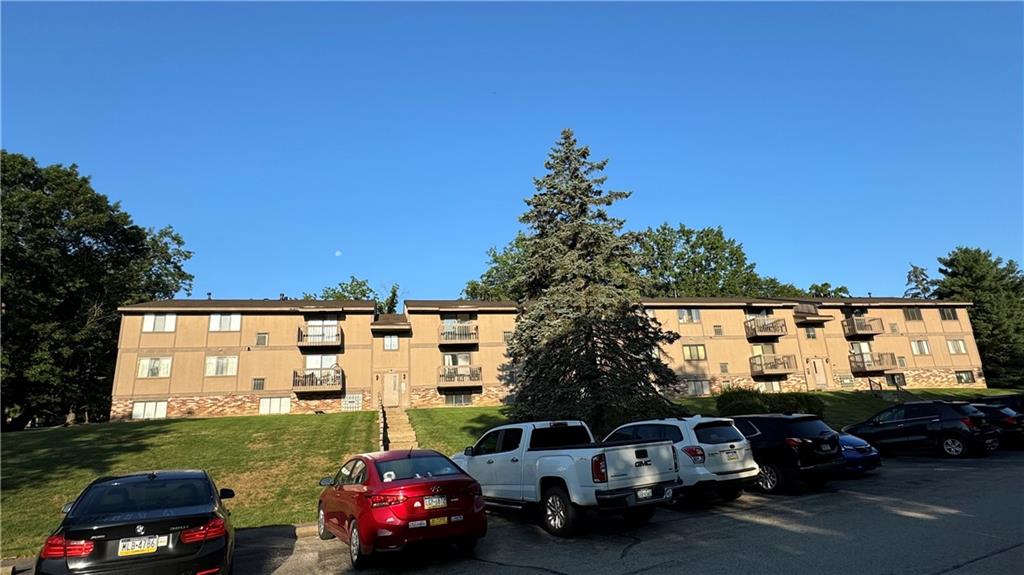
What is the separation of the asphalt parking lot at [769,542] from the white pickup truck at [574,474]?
481mm

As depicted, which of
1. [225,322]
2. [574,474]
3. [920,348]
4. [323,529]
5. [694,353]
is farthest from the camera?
[920,348]

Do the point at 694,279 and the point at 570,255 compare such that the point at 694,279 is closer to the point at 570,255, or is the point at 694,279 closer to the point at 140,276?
the point at 570,255

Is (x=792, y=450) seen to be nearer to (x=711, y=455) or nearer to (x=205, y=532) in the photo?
(x=711, y=455)

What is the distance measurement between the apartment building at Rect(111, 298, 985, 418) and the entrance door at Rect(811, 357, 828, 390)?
3.4 inches

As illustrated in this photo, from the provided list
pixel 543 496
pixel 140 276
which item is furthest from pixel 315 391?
pixel 543 496

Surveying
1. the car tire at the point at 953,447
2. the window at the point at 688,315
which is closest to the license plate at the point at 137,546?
the car tire at the point at 953,447

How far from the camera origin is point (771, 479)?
11445mm

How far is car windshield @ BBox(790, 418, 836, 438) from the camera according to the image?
36.9ft

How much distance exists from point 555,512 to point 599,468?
126 cm

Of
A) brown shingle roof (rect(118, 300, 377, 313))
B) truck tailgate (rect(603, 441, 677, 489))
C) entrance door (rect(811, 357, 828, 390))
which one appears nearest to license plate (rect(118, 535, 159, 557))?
truck tailgate (rect(603, 441, 677, 489))

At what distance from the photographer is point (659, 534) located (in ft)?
27.2

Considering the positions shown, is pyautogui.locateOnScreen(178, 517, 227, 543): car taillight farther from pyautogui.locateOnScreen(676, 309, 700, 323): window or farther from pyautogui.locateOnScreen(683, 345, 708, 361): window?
pyautogui.locateOnScreen(676, 309, 700, 323): window

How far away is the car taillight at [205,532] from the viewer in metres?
5.83

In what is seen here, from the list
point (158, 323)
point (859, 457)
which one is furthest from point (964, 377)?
point (158, 323)
